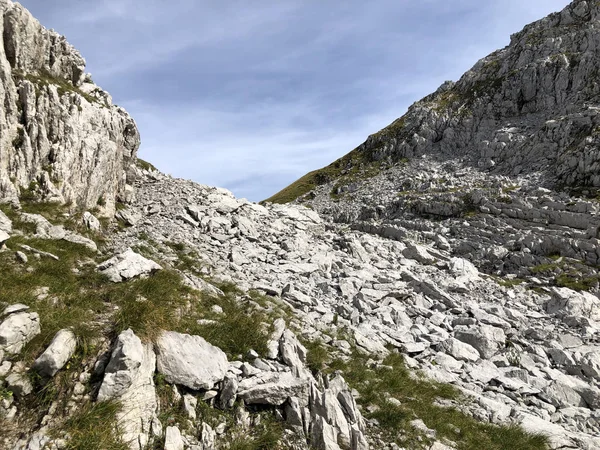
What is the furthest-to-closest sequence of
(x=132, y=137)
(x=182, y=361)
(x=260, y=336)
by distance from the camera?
(x=132, y=137) → (x=260, y=336) → (x=182, y=361)

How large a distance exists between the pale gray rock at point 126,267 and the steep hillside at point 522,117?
55522 millimetres

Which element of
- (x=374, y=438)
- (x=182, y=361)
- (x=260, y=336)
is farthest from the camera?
(x=260, y=336)

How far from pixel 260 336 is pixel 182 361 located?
111 inches

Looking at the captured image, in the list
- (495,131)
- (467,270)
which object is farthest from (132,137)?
(495,131)

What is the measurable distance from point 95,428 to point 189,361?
227 centimetres

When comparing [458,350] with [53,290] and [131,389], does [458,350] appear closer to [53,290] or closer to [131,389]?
[131,389]

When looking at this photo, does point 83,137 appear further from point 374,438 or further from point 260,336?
point 374,438

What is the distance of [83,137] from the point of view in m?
21.6

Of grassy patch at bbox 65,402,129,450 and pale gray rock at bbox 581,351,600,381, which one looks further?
pale gray rock at bbox 581,351,600,381

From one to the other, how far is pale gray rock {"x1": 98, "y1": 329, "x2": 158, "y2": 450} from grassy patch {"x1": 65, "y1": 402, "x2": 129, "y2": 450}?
137mm

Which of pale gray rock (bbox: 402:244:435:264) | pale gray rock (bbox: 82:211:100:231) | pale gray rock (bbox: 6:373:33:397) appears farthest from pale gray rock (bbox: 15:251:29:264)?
pale gray rock (bbox: 402:244:435:264)

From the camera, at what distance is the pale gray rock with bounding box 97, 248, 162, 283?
11.5 meters

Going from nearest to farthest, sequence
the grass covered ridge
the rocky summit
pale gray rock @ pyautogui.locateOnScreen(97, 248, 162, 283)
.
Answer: the rocky summit < the grass covered ridge < pale gray rock @ pyautogui.locateOnScreen(97, 248, 162, 283)

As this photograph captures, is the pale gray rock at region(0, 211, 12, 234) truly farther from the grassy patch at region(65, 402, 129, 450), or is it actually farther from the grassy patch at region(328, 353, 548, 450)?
the grassy patch at region(328, 353, 548, 450)
